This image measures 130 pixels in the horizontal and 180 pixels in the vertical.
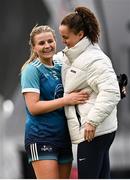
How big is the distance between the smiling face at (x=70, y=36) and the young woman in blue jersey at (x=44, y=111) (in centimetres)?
9

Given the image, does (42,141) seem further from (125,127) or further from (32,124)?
(125,127)

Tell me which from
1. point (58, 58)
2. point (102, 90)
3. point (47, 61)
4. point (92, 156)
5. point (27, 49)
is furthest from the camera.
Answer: point (27, 49)

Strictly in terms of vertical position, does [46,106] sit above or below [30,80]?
below

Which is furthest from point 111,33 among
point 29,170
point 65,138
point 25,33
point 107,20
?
point 65,138

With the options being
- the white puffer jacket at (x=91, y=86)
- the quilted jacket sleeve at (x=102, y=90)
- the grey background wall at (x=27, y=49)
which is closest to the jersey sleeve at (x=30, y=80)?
the white puffer jacket at (x=91, y=86)

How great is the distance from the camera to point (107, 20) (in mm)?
7711

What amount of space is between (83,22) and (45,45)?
22cm

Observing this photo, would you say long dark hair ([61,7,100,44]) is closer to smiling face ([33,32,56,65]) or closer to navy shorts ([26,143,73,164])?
smiling face ([33,32,56,65])

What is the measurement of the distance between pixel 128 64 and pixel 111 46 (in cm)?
26

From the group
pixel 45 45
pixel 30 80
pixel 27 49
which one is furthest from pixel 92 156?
pixel 27 49

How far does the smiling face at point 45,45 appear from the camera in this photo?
3938mm

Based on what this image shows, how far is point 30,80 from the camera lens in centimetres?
392

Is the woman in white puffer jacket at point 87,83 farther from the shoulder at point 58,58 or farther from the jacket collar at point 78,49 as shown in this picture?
the shoulder at point 58,58

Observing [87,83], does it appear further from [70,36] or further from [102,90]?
[70,36]
